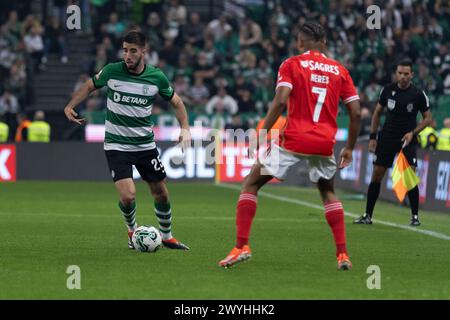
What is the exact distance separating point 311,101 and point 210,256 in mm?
2226

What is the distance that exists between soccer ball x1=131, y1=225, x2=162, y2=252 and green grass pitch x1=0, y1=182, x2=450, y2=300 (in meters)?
0.13

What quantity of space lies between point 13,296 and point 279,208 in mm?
11374

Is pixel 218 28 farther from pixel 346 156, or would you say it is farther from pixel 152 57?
pixel 346 156

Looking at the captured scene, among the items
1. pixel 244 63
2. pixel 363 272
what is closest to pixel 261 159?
pixel 363 272

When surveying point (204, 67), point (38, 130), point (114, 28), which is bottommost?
point (38, 130)

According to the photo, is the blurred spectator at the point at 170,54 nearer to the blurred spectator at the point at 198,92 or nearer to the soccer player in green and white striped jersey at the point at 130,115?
the blurred spectator at the point at 198,92

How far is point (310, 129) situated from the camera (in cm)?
1071

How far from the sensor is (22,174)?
27766 mm

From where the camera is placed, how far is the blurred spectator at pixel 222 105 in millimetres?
30328

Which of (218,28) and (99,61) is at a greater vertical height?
(218,28)

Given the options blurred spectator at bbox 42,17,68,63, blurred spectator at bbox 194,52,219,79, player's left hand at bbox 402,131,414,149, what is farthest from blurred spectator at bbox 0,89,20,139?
player's left hand at bbox 402,131,414,149

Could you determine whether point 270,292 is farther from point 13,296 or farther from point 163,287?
point 13,296

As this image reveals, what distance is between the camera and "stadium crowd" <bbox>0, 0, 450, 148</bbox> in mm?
31281

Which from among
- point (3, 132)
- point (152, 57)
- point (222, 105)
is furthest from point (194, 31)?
point (3, 132)
